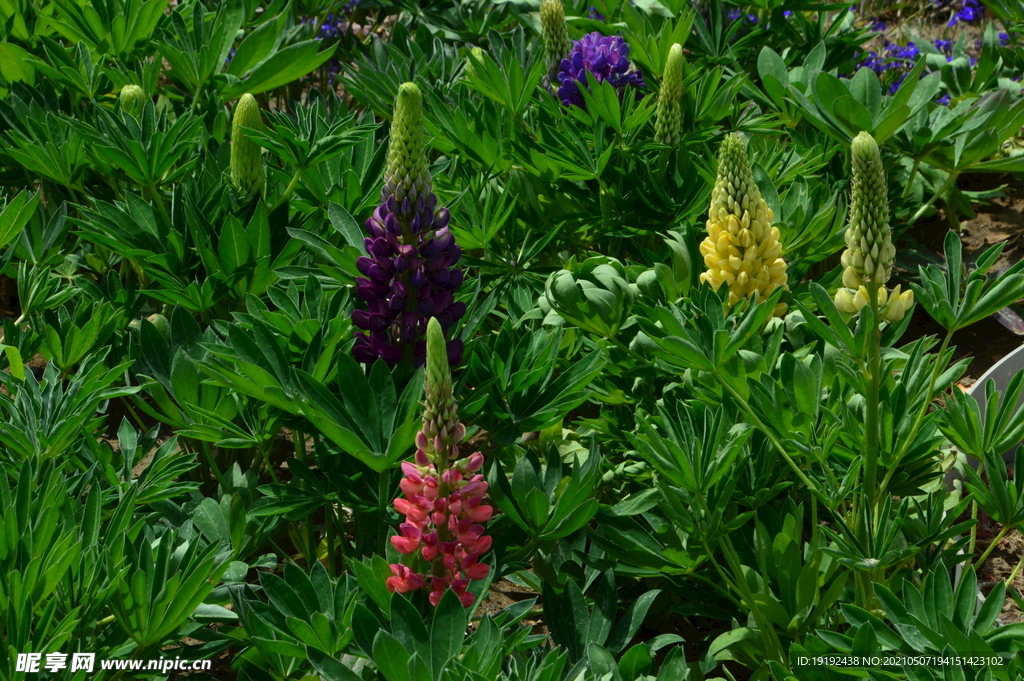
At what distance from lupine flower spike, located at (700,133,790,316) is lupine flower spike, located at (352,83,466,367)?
513 mm

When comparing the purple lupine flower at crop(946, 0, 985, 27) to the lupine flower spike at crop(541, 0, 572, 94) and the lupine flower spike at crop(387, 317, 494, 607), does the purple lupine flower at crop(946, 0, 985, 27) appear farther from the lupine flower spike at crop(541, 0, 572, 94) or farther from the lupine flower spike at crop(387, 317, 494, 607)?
the lupine flower spike at crop(387, 317, 494, 607)

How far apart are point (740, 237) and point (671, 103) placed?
2.30ft

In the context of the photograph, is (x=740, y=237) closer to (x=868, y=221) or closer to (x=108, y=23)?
(x=868, y=221)

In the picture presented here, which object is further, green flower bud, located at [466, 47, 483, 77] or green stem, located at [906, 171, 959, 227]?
green flower bud, located at [466, 47, 483, 77]

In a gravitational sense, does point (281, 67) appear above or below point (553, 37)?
below

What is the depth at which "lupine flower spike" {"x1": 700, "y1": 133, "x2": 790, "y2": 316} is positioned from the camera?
1.82m

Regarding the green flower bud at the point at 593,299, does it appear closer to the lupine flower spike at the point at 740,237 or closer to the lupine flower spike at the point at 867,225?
the lupine flower spike at the point at 740,237

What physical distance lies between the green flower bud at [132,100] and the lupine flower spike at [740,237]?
1.46 meters

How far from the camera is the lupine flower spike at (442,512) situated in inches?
53.8

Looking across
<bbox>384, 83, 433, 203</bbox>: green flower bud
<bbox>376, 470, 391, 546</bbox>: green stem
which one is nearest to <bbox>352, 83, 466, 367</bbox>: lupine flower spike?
<bbox>384, 83, 433, 203</bbox>: green flower bud

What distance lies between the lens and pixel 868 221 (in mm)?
1483

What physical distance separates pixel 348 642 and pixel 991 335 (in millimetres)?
2358

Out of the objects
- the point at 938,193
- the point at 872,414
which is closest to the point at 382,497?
the point at 872,414

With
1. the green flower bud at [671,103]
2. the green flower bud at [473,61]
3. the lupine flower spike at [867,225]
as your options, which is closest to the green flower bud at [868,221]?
the lupine flower spike at [867,225]
